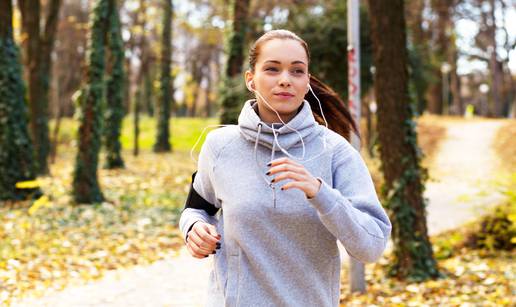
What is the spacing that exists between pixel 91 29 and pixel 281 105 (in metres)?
12.0

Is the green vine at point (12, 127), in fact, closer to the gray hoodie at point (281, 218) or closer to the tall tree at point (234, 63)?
the tall tree at point (234, 63)

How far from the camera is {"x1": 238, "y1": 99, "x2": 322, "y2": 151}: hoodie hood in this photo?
240 cm

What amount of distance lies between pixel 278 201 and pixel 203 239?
1.00 feet

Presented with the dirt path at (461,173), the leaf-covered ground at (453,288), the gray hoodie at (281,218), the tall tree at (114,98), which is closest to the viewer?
the gray hoodie at (281,218)

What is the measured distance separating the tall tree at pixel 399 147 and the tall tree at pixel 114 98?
43.4 ft

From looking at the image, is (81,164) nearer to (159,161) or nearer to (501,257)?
(501,257)

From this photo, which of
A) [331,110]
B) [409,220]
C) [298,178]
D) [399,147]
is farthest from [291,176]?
[409,220]

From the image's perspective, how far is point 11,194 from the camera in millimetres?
13109

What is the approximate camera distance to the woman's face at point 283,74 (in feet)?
7.84

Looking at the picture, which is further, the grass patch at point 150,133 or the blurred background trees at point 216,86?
the grass patch at point 150,133

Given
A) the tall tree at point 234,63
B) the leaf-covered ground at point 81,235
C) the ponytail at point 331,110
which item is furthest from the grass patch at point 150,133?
the ponytail at point 331,110

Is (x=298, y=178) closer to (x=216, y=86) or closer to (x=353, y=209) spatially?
(x=353, y=209)

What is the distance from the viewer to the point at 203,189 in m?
2.64

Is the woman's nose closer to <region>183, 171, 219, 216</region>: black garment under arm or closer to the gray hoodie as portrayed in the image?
the gray hoodie
